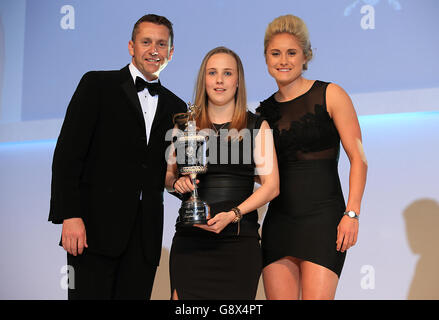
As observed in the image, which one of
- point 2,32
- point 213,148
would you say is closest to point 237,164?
point 213,148

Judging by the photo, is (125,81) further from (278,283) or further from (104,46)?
(104,46)

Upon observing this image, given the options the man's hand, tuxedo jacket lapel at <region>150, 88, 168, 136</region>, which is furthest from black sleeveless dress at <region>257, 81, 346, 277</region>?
the man's hand

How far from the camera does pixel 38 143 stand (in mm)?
4238

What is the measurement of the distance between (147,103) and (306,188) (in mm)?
784

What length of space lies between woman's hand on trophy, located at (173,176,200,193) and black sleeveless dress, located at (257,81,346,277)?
1.39ft

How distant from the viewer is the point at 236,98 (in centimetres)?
212

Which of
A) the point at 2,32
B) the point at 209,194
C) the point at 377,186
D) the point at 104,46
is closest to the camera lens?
the point at 209,194

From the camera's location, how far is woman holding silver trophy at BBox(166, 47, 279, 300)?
1956 mm

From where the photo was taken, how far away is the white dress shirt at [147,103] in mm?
2198

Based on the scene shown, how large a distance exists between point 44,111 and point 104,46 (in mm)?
732

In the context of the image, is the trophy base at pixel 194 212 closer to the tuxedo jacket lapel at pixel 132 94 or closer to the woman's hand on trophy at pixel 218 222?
the woman's hand on trophy at pixel 218 222

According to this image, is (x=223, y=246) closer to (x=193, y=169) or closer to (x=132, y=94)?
(x=193, y=169)

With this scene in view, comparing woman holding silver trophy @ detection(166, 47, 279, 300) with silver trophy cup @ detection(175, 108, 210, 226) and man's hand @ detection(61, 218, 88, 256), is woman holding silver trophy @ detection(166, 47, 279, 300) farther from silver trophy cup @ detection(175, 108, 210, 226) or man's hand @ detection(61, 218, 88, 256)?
man's hand @ detection(61, 218, 88, 256)

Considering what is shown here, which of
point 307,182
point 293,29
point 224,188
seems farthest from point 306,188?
point 293,29
